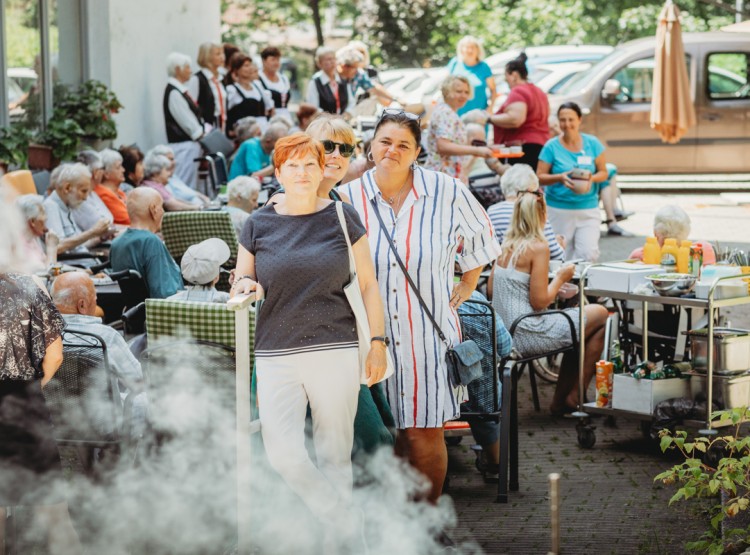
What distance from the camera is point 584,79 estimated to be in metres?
18.4

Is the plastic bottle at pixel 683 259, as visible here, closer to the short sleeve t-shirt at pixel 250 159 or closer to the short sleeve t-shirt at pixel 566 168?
the short sleeve t-shirt at pixel 566 168

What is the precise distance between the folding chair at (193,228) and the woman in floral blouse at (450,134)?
9.78ft

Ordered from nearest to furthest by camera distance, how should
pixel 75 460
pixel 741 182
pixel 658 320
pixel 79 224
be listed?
1. pixel 75 460
2. pixel 658 320
3. pixel 79 224
4. pixel 741 182

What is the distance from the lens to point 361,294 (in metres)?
4.57

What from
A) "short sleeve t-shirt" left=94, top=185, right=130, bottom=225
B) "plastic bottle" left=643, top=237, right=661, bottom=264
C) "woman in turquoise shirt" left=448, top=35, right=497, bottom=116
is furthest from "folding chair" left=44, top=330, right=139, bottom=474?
"woman in turquoise shirt" left=448, top=35, right=497, bottom=116

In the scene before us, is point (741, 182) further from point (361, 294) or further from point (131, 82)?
point (361, 294)

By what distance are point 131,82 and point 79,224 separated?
4191 mm

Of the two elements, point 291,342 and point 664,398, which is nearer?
point 291,342

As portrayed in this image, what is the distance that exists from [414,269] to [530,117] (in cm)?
808

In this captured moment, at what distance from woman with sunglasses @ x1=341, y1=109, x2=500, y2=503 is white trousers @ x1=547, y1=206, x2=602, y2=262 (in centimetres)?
535

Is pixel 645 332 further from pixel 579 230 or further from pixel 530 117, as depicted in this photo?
pixel 530 117

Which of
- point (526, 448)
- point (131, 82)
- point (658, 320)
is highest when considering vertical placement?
point (131, 82)

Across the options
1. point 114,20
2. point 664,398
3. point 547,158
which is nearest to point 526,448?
point 664,398

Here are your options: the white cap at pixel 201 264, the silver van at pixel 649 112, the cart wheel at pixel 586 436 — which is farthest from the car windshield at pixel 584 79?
the white cap at pixel 201 264
